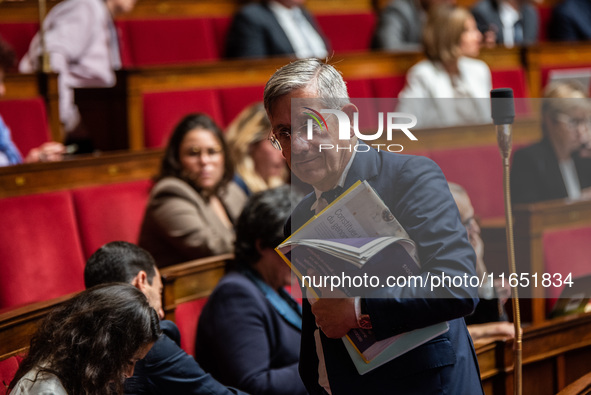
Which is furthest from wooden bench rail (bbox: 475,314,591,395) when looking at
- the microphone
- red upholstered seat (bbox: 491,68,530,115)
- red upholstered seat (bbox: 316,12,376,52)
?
red upholstered seat (bbox: 316,12,376,52)

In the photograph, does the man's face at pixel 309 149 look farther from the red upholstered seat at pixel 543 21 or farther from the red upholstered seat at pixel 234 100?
the red upholstered seat at pixel 543 21

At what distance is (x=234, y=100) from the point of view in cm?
145

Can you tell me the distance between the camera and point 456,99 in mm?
1457

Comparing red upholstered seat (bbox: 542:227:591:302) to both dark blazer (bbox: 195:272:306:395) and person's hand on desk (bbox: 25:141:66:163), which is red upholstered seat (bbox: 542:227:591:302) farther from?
person's hand on desk (bbox: 25:141:66:163)

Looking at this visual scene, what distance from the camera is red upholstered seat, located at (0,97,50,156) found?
4.09ft

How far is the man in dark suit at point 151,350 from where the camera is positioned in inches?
25.5

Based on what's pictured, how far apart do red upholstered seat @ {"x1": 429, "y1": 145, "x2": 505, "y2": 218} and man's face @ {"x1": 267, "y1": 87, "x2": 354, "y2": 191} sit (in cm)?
72

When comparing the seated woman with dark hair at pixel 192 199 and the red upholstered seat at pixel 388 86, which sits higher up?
the red upholstered seat at pixel 388 86

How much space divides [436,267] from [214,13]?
4.98 ft

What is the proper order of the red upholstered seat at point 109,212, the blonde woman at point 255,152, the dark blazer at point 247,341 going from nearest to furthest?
the dark blazer at point 247,341 < the red upholstered seat at point 109,212 < the blonde woman at point 255,152

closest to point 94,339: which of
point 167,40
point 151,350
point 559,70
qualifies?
point 151,350

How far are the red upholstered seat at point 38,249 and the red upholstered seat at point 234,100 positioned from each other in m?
0.45

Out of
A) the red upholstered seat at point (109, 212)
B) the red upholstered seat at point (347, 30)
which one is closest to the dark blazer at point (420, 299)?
the red upholstered seat at point (109, 212)

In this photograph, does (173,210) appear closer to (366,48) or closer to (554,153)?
(554,153)
